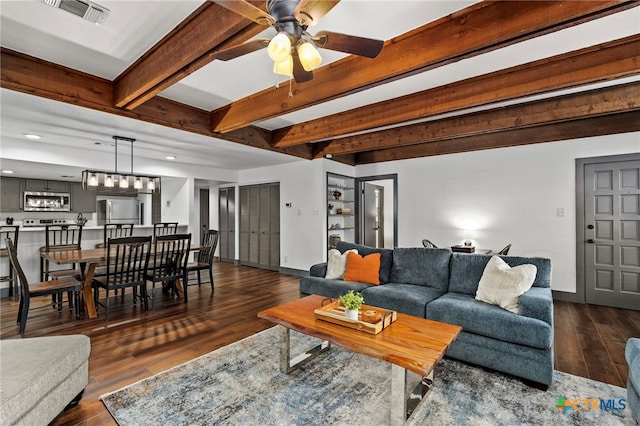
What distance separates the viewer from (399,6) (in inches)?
78.1

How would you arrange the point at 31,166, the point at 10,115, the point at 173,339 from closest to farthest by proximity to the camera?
the point at 173,339, the point at 10,115, the point at 31,166

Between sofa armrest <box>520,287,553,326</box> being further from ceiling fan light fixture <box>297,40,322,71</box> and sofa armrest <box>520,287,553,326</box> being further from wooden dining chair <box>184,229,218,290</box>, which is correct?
wooden dining chair <box>184,229,218,290</box>

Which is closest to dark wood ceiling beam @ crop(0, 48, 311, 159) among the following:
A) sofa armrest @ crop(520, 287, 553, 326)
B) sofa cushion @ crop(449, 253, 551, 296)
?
sofa cushion @ crop(449, 253, 551, 296)

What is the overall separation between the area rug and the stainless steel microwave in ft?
22.0

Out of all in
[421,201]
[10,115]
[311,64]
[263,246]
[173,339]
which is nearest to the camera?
[311,64]

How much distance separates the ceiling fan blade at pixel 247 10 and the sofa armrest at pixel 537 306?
271cm

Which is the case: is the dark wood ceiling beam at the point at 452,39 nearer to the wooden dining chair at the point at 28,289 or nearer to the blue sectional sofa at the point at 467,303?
the blue sectional sofa at the point at 467,303

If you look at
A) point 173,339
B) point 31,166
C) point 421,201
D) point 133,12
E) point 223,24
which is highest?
point 133,12

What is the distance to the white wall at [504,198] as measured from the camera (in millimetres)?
4488

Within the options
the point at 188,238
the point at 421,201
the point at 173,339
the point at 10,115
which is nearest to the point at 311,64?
the point at 173,339

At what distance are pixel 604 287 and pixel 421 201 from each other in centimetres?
292

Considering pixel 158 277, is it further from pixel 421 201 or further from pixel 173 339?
pixel 421 201

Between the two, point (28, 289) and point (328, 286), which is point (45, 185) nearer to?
point (28, 289)

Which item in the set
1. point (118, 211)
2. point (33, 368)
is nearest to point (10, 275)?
point (118, 211)
